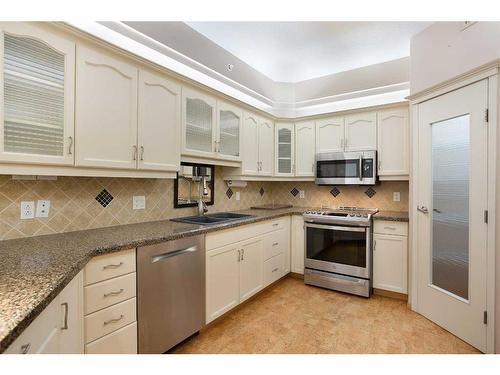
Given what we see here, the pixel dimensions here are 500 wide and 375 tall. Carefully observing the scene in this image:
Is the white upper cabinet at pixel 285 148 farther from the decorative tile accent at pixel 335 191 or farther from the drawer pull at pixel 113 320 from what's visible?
the drawer pull at pixel 113 320

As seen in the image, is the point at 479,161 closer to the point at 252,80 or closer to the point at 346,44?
the point at 346,44

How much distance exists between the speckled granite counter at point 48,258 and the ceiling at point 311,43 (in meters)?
1.88

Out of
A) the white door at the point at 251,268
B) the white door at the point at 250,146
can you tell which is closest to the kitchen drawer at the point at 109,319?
the white door at the point at 251,268

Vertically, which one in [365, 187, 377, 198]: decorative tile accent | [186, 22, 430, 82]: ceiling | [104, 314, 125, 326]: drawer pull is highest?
[186, 22, 430, 82]: ceiling

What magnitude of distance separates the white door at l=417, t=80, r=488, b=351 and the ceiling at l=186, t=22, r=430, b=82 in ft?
2.78

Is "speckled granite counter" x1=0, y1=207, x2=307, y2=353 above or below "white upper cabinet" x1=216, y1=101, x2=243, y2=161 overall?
below

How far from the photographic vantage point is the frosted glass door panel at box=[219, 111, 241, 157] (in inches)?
109

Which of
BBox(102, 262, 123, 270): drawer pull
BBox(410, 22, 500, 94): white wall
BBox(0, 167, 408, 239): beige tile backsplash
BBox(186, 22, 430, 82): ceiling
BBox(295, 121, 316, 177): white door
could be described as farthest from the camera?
BBox(295, 121, 316, 177): white door

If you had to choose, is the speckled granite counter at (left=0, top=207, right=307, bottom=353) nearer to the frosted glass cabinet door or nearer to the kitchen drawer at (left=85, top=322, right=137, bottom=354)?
the kitchen drawer at (left=85, top=322, right=137, bottom=354)

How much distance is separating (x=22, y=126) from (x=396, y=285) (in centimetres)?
341

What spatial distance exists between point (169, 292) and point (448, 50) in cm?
289

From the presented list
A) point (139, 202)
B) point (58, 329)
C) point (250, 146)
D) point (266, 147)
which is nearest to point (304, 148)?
point (266, 147)

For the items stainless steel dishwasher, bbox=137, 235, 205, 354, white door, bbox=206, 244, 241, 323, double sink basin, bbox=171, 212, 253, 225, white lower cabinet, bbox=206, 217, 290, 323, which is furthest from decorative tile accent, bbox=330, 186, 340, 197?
stainless steel dishwasher, bbox=137, 235, 205, 354

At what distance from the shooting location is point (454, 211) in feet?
7.11
